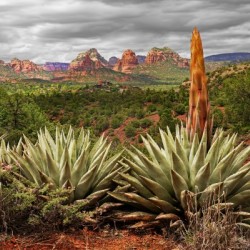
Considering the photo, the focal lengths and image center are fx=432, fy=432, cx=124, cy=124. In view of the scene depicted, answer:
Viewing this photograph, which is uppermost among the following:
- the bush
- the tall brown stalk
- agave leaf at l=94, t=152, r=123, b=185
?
the tall brown stalk

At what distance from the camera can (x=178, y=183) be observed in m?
4.49

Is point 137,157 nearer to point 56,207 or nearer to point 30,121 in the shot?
point 56,207

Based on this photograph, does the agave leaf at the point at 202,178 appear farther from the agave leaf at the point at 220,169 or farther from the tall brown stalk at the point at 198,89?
the tall brown stalk at the point at 198,89

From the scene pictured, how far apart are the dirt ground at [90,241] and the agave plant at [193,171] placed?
29 centimetres

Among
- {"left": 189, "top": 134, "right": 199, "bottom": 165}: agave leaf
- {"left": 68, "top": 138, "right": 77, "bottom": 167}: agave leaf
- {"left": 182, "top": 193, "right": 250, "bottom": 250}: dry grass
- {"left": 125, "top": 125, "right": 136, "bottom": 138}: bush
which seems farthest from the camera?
{"left": 125, "top": 125, "right": 136, "bottom": 138}: bush

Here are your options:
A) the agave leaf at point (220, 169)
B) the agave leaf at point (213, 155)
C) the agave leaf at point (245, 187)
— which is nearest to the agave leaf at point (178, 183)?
the agave leaf at point (220, 169)

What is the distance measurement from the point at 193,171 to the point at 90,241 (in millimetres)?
1332

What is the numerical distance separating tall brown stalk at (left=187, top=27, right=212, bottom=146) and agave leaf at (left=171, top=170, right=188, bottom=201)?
779 millimetres

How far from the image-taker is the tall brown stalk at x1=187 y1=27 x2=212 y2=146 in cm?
493

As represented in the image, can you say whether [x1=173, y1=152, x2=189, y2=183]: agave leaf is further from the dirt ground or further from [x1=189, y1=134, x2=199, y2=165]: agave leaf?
the dirt ground

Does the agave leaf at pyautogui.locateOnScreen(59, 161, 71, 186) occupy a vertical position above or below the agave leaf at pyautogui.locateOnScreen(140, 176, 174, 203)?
above

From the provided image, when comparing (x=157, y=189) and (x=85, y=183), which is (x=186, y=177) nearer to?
(x=157, y=189)

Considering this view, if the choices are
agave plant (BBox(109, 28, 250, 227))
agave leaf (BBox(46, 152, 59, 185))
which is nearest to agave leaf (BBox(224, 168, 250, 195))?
agave plant (BBox(109, 28, 250, 227))

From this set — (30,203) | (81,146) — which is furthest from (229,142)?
(30,203)
